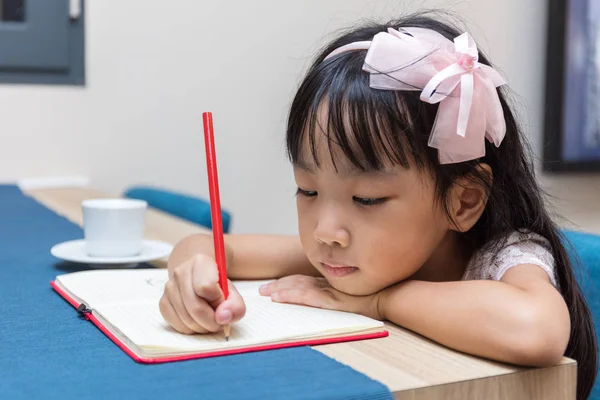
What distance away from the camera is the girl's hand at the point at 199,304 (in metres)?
0.60

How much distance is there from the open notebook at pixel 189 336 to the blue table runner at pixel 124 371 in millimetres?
10

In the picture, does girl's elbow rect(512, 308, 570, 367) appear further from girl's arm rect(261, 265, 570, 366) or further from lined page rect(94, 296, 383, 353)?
lined page rect(94, 296, 383, 353)

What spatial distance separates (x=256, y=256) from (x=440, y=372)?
0.39 m

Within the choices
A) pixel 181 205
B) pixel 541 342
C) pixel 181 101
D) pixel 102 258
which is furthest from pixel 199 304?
pixel 181 101

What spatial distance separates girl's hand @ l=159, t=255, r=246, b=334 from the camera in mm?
597

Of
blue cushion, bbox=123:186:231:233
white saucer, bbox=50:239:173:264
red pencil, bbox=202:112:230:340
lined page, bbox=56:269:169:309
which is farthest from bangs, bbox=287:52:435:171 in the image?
blue cushion, bbox=123:186:231:233

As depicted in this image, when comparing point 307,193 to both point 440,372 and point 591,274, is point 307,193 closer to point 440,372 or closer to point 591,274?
point 440,372

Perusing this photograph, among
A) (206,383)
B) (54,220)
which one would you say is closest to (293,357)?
(206,383)

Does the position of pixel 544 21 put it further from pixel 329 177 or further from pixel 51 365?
pixel 51 365

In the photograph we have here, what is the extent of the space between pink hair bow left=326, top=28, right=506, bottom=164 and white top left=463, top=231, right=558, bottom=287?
0.11 m

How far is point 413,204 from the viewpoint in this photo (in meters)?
0.71

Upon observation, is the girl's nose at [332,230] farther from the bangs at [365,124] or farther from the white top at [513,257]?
the white top at [513,257]

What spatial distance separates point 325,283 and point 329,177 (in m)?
0.13

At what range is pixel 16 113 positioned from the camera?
6.81ft
